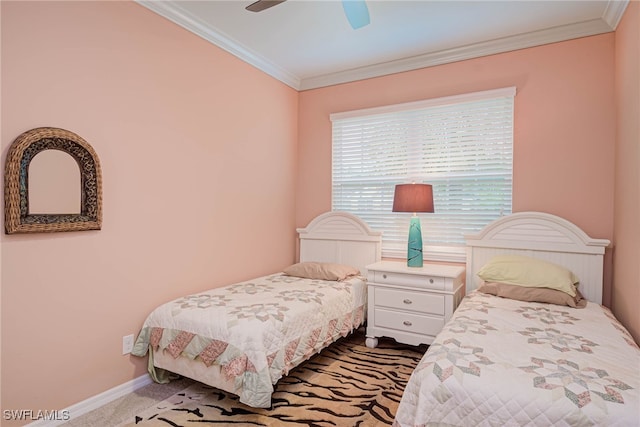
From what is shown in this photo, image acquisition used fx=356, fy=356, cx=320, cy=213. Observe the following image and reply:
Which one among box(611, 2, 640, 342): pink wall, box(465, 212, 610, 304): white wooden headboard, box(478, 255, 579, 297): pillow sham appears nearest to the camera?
box(611, 2, 640, 342): pink wall

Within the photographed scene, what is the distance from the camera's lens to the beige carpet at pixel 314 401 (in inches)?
79.5

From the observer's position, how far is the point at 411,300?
2.94 m

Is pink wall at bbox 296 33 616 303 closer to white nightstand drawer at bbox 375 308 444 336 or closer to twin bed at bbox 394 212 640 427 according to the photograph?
twin bed at bbox 394 212 640 427

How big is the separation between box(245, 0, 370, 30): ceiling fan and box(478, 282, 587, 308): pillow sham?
2.06 m

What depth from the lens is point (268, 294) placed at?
8.82ft

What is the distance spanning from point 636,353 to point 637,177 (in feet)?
3.51

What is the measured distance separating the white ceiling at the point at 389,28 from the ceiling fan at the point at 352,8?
544mm

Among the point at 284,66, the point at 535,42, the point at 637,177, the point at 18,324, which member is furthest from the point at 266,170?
the point at 637,177

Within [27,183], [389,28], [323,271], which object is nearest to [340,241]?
[323,271]

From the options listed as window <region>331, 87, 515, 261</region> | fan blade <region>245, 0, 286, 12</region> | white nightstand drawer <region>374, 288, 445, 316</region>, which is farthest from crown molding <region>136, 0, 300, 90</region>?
white nightstand drawer <region>374, 288, 445, 316</region>

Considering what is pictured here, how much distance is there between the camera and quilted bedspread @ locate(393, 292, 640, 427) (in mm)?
1250

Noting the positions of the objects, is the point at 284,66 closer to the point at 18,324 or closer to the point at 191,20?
the point at 191,20

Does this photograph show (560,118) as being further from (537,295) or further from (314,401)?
(314,401)

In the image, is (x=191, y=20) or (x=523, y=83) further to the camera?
(x=523, y=83)
